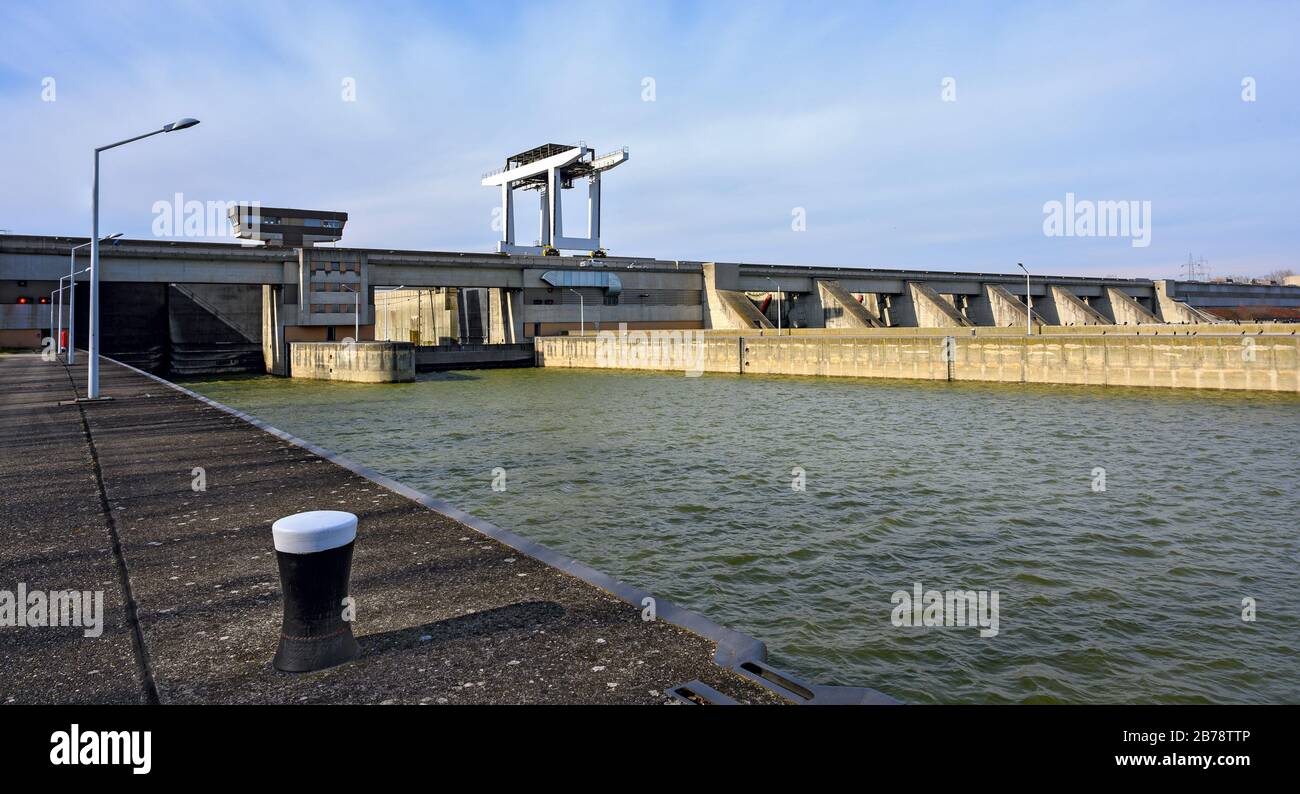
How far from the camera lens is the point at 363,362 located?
2283 inches

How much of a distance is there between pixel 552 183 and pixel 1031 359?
190 feet

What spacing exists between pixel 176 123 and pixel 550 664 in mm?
21189

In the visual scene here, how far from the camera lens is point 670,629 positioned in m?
6.50

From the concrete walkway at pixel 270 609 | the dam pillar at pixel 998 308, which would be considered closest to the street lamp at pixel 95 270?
the concrete walkway at pixel 270 609

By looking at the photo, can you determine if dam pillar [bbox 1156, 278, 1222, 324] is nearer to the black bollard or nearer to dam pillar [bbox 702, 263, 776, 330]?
dam pillar [bbox 702, 263, 776, 330]

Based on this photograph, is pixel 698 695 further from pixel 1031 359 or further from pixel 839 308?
pixel 839 308

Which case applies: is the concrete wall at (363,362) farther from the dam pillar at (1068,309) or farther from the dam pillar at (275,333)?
the dam pillar at (1068,309)

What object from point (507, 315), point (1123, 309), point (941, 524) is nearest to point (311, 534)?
point (941, 524)

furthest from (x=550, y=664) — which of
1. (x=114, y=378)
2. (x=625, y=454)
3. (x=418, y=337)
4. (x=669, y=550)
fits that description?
(x=418, y=337)

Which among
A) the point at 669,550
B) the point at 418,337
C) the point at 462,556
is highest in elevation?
the point at 418,337

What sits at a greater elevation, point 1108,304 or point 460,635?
point 1108,304

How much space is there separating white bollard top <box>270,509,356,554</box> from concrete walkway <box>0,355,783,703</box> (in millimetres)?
960

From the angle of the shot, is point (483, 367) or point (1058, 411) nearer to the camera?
point (1058, 411)
